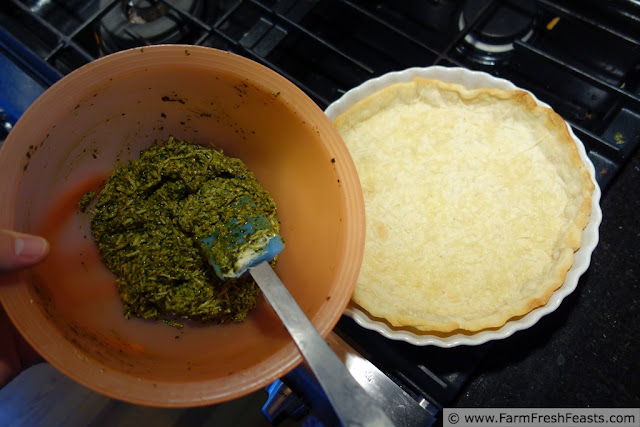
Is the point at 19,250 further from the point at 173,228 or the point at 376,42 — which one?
the point at 376,42

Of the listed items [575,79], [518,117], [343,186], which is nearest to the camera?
[343,186]

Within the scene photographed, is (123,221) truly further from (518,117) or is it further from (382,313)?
(518,117)

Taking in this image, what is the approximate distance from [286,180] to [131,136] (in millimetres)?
460

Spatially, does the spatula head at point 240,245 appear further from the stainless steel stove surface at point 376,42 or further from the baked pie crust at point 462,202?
the stainless steel stove surface at point 376,42

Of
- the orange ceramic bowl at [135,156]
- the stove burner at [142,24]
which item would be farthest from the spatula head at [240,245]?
the stove burner at [142,24]

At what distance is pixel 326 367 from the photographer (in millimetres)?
922

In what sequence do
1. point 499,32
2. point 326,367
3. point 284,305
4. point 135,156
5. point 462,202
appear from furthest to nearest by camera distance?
point 499,32
point 462,202
point 135,156
point 284,305
point 326,367

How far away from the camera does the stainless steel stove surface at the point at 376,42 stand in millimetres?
1594

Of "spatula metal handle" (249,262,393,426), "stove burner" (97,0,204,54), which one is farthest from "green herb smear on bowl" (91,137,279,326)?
"stove burner" (97,0,204,54)

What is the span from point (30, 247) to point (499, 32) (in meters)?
1.71

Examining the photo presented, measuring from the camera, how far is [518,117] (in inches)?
60.7

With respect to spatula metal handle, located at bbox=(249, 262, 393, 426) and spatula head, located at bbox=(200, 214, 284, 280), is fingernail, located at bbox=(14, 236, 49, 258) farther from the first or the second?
spatula metal handle, located at bbox=(249, 262, 393, 426)

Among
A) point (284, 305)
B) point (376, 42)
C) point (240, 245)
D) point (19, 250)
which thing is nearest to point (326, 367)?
point (284, 305)

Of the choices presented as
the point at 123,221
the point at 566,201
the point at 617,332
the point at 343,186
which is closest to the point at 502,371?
the point at 617,332
